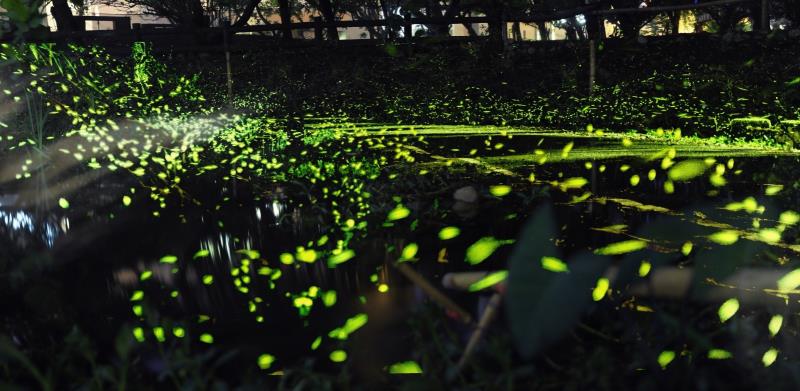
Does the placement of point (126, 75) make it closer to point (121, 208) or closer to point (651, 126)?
point (121, 208)

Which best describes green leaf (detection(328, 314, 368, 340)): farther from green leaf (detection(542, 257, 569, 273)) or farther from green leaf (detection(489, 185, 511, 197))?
green leaf (detection(489, 185, 511, 197))

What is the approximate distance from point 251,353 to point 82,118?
546cm

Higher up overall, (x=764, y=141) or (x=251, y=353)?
(x=764, y=141)

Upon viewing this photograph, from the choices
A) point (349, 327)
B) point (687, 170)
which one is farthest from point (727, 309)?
point (687, 170)

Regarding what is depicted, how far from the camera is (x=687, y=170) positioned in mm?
4832

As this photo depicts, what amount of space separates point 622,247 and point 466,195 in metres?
1.21

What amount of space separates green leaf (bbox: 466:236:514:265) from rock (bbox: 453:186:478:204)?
2.44 ft

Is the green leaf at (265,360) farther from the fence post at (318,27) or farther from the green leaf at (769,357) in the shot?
the fence post at (318,27)

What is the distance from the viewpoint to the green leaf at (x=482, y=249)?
318cm

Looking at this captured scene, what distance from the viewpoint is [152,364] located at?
2217 millimetres

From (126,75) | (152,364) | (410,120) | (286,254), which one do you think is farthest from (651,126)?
(126,75)

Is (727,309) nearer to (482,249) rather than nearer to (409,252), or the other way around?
(482,249)

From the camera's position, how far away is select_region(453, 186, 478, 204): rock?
13.8 feet

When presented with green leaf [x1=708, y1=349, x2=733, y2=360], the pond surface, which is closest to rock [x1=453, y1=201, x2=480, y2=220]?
the pond surface
